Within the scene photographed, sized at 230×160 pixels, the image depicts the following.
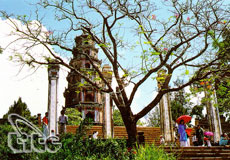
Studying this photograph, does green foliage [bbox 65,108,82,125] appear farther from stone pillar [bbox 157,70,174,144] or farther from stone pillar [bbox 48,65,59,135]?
stone pillar [bbox 48,65,59,135]

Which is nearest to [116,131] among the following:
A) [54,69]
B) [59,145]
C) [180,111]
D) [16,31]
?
[54,69]

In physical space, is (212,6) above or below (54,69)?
above

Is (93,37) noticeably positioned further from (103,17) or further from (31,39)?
(31,39)

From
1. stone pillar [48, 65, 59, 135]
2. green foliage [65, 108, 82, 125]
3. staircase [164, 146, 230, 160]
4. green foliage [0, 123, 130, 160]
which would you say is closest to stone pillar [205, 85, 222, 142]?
staircase [164, 146, 230, 160]

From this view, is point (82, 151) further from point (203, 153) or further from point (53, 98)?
point (53, 98)

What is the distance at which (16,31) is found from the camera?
9.94 m

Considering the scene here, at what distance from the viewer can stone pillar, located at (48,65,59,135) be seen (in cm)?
1301

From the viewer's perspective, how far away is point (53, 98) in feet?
44.2

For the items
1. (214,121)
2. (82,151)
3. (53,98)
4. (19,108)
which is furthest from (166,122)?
(19,108)

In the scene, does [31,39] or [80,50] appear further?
[80,50]

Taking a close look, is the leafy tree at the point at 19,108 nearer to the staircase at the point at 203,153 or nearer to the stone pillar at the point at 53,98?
the stone pillar at the point at 53,98

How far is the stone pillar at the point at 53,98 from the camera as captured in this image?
1301 centimetres

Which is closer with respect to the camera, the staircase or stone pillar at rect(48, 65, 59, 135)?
the staircase

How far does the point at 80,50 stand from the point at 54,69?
9.87 ft
